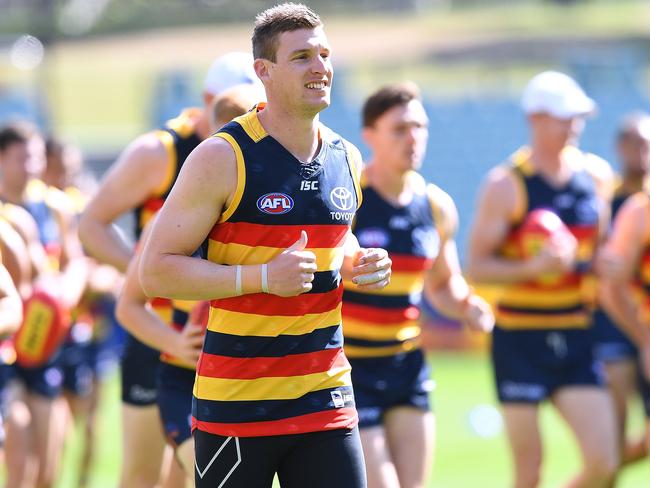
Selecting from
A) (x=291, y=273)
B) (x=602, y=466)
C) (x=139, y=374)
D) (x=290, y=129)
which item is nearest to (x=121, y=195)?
(x=139, y=374)

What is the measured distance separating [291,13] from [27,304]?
3571mm

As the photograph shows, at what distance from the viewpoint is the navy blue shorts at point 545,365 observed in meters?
7.42

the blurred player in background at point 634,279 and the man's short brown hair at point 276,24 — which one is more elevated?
the man's short brown hair at point 276,24

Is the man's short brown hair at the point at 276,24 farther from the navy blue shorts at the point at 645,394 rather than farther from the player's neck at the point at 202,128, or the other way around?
the navy blue shorts at the point at 645,394

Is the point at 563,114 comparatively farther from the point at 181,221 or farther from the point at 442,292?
the point at 181,221

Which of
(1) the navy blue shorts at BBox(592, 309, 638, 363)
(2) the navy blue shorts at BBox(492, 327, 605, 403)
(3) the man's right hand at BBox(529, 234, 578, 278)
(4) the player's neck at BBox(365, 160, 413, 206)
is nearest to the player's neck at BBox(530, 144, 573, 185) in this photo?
(3) the man's right hand at BBox(529, 234, 578, 278)

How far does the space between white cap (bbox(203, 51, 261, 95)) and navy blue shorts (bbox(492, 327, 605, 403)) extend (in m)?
2.49

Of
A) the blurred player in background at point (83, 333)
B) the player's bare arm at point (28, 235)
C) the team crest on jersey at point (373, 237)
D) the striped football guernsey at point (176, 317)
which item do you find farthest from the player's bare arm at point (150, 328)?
the blurred player in background at point (83, 333)

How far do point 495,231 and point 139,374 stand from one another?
7.72 feet

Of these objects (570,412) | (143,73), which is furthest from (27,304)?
(143,73)

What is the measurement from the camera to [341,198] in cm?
452

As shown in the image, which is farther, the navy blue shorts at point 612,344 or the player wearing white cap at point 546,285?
the navy blue shorts at point 612,344

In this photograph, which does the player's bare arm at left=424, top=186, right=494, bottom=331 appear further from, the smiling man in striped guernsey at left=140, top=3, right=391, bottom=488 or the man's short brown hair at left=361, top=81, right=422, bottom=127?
the smiling man in striped guernsey at left=140, top=3, right=391, bottom=488

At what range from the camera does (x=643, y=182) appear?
30.9 ft
